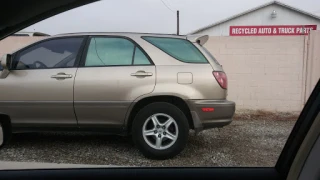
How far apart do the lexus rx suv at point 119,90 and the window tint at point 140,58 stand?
0.04ft

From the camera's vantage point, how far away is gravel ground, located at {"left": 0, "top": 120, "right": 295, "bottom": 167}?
4527 millimetres

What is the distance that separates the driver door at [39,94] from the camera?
15.1 feet

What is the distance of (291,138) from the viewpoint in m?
2.05

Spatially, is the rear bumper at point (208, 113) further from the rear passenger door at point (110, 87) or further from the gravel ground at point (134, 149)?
the rear passenger door at point (110, 87)

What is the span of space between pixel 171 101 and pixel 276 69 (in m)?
4.09

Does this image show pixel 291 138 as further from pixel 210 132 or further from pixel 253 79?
pixel 253 79

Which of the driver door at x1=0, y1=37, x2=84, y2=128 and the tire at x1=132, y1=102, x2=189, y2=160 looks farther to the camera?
the driver door at x1=0, y1=37, x2=84, y2=128

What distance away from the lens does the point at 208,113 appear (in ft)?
14.8

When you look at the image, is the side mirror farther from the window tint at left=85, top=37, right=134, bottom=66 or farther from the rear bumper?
the rear bumper

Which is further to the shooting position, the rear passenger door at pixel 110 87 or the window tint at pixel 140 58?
the window tint at pixel 140 58

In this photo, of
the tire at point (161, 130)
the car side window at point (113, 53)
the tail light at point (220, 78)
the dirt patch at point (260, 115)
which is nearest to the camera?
the tire at point (161, 130)

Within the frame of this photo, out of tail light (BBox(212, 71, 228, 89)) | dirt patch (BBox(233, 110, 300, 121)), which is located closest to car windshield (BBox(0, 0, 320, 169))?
tail light (BBox(212, 71, 228, 89))

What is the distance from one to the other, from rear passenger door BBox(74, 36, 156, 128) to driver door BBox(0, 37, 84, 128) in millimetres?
134

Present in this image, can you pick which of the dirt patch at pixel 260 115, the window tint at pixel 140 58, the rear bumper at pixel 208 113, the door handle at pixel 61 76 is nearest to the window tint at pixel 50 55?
the door handle at pixel 61 76
